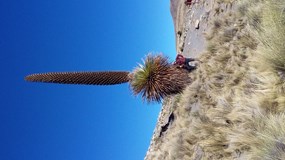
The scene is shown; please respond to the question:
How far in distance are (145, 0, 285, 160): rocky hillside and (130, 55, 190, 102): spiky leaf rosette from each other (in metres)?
0.43

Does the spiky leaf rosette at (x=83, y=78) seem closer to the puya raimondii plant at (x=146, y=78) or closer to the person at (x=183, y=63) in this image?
the puya raimondii plant at (x=146, y=78)

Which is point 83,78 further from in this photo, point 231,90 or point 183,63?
point 231,90

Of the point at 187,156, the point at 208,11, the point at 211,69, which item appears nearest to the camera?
the point at 187,156

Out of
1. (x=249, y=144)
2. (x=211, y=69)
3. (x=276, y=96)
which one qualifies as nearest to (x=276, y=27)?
(x=276, y=96)

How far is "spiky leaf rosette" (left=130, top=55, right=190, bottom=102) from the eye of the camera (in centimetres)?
1225

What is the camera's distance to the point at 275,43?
7.59 meters

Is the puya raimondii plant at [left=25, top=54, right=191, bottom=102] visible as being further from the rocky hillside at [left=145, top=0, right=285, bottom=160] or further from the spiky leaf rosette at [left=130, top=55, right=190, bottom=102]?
the rocky hillside at [left=145, top=0, right=285, bottom=160]

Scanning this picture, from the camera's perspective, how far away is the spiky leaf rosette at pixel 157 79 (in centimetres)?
1225

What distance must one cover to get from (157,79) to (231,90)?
3147 mm

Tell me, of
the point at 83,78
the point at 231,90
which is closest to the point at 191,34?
the point at 83,78

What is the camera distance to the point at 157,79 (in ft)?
40.5

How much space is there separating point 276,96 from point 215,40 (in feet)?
19.5

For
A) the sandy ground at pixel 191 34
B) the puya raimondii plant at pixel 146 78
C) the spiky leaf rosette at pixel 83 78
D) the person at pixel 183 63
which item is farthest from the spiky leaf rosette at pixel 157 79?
the sandy ground at pixel 191 34

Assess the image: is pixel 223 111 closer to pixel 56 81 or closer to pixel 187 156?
pixel 187 156
